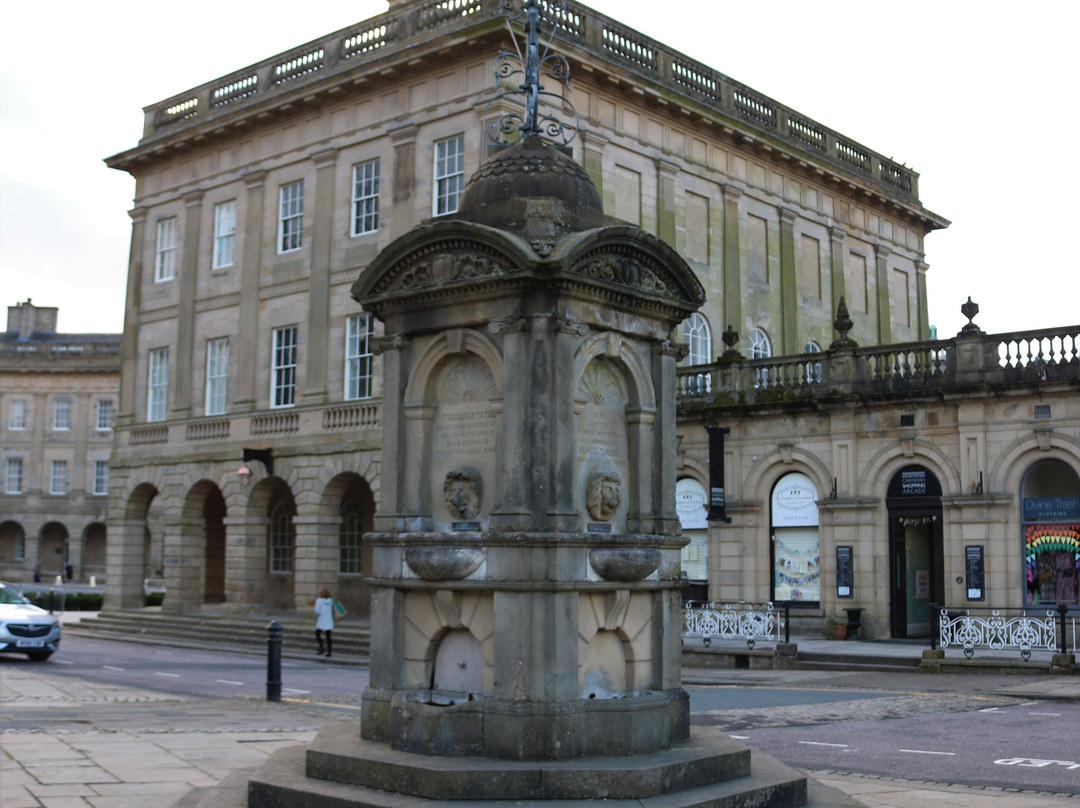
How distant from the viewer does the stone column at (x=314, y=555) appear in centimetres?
3250

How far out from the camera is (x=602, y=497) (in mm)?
8734

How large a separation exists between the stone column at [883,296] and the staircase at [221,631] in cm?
2182

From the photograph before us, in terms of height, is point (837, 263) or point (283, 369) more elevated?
point (837, 263)

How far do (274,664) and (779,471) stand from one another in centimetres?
1553

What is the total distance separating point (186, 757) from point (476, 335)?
5.20m

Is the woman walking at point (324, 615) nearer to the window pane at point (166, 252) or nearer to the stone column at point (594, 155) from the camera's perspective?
the stone column at point (594, 155)

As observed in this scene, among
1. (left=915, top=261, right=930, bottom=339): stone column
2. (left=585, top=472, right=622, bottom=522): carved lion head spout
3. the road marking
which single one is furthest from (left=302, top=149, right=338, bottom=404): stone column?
(left=585, top=472, right=622, bottom=522): carved lion head spout

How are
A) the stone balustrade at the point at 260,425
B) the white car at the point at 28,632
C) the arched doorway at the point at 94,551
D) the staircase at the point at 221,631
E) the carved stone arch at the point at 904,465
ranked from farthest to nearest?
1. the arched doorway at the point at 94,551
2. the stone balustrade at the point at 260,425
3. the staircase at the point at 221,631
4. the carved stone arch at the point at 904,465
5. the white car at the point at 28,632

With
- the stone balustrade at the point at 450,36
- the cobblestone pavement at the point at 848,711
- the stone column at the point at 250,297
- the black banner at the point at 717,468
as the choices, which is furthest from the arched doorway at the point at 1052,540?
the stone column at the point at 250,297

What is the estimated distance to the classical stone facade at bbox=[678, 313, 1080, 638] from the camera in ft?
84.4

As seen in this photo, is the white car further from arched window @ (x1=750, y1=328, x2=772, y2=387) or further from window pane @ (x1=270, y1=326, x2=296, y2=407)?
arched window @ (x1=750, y1=328, x2=772, y2=387)

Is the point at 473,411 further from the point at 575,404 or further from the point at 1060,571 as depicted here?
the point at 1060,571

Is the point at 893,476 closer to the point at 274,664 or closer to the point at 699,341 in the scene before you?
the point at 699,341

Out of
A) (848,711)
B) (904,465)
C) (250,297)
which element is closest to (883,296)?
(904,465)
